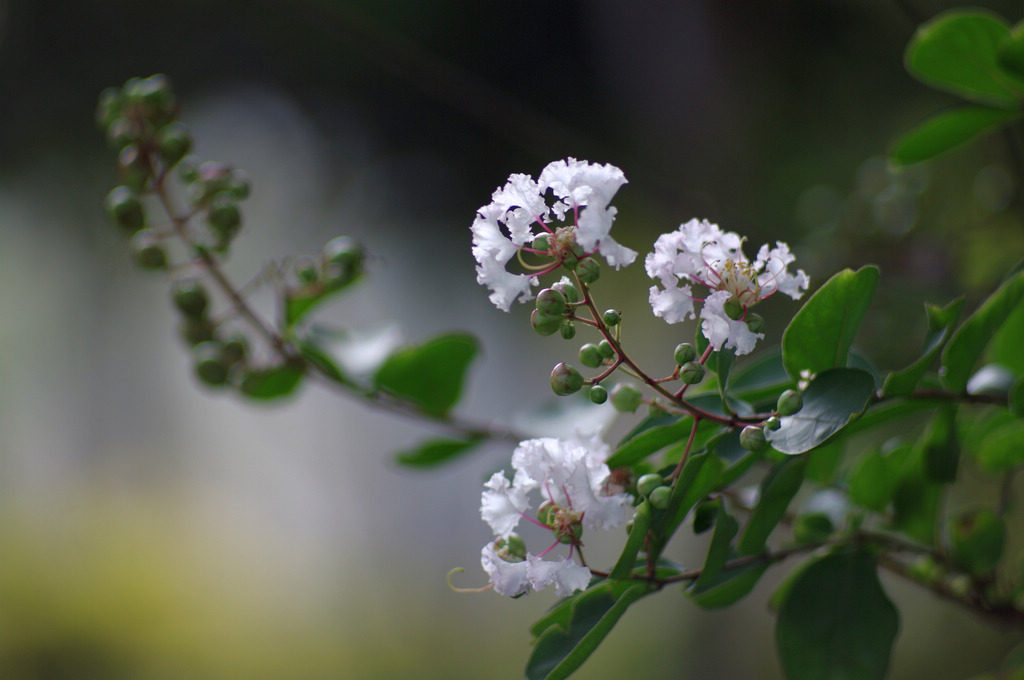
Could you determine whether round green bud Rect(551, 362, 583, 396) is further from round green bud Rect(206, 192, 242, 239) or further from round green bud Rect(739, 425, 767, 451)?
round green bud Rect(206, 192, 242, 239)

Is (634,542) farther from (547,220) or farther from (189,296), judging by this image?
(189,296)

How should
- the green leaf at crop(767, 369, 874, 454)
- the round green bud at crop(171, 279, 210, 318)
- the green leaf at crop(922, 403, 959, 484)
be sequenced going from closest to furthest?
1. the green leaf at crop(767, 369, 874, 454)
2. the green leaf at crop(922, 403, 959, 484)
3. the round green bud at crop(171, 279, 210, 318)

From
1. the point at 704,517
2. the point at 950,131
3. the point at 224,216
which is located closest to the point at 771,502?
the point at 704,517

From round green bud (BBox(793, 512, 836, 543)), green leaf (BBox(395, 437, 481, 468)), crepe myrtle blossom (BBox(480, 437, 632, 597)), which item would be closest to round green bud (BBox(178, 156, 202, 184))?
green leaf (BBox(395, 437, 481, 468))

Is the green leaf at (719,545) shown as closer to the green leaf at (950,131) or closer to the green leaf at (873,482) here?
the green leaf at (873,482)

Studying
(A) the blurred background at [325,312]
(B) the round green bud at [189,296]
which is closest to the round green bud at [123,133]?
(B) the round green bud at [189,296]

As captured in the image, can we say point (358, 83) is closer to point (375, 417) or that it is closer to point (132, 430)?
point (375, 417)
